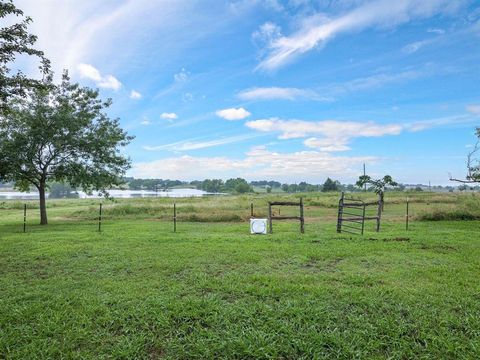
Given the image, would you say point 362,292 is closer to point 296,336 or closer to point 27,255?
point 296,336

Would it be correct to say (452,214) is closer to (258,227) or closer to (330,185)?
(258,227)

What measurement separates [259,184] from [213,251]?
125950 millimetres

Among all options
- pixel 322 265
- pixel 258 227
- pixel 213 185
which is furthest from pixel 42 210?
pixel 213 185

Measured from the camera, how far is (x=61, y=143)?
1766cm

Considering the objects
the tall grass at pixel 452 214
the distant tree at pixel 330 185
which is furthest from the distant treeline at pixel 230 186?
the tall grass at pixel 452 214

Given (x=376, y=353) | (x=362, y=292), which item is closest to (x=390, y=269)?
(x=362, y=292)

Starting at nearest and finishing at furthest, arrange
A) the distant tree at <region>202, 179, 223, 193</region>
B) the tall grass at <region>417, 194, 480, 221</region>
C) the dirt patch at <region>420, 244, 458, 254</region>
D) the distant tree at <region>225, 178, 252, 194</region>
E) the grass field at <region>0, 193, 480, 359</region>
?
the grass field at <region>0, 193, 480, 359</region> < the dirt patch at <region>420, 244, 458, 254</region> < the tall grass at <region>417, 194, 480, 221</region> < the distant tree at <region>225, 178, 252, 194</region> < the distant tree at <region>202, 179, 223, 193</region>

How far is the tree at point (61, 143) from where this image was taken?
16812mm

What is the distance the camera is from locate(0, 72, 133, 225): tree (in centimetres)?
1681

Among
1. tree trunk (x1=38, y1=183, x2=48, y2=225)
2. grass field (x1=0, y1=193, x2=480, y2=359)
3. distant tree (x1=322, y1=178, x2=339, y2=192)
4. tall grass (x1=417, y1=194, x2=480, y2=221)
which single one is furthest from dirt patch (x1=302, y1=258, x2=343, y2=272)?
distant tree (x1=322, y1=178, x2=339, y2=192)

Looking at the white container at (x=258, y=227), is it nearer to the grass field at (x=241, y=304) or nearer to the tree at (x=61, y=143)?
the grass field at (x=241, y=304)

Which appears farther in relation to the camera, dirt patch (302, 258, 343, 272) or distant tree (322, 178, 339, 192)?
distant tree (322, 178, 339, 192)

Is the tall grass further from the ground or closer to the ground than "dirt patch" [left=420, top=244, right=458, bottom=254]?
further from the ground

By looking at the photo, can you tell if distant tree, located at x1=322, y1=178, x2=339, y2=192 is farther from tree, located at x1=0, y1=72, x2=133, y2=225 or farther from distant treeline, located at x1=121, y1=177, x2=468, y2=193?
tree, located at x1=0, y1=72, x2=133, y2=225
